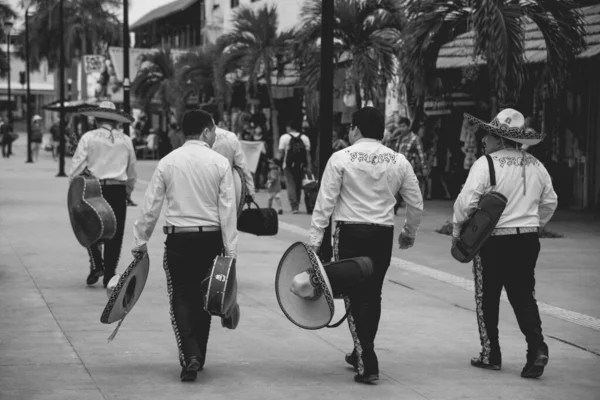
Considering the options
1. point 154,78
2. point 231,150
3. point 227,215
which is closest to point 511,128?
point 227,215

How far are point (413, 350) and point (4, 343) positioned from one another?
291 cm

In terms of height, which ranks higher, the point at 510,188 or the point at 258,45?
the point at 258,45

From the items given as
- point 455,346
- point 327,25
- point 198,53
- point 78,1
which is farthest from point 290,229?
point 78,1

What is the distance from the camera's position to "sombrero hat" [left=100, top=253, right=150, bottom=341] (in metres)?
7.24

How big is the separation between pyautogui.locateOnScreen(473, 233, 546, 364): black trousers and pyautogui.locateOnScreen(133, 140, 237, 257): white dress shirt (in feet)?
5.50

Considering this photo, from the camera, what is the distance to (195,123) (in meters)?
7.57

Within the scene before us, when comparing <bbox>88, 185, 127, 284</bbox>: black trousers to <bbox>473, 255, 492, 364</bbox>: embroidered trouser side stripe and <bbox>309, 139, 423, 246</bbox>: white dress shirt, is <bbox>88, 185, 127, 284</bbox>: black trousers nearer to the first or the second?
<bbox>309, 139, 423, 246</bbox>: white dress shirt

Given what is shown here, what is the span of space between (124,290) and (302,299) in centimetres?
110

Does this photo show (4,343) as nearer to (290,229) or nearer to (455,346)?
(455,346)

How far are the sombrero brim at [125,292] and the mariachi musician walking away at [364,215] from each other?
1100 millimetres

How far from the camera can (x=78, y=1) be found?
258 feet

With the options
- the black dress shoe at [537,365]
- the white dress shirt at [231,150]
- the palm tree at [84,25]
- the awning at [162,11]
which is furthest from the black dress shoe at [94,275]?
the palm tree at [84,25]

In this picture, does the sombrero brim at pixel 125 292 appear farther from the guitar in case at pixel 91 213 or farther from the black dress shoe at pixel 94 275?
the black dress shoe at pixel 94 275

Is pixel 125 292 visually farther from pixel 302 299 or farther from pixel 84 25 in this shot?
pixel 84 25
